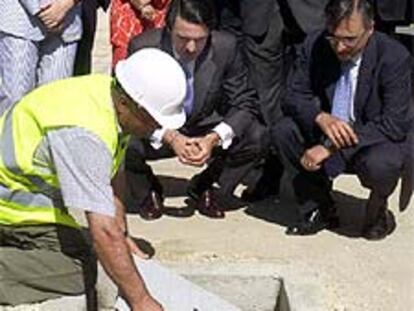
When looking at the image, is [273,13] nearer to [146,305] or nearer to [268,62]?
[268,62]

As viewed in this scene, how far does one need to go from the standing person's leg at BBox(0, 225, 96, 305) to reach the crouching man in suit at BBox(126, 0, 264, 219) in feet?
4.12

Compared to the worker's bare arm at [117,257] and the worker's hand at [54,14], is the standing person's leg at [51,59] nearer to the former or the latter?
the worker's hand at [54,14]

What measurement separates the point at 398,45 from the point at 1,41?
5.98 feet

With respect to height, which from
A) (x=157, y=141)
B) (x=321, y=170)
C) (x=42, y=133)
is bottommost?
(x=321, y=170)

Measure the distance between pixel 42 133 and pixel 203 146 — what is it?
1677 mm

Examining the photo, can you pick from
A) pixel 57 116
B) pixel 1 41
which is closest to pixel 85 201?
pixel 57 116

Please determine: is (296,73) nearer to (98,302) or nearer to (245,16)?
(245,16)

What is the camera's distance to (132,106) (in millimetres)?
3908

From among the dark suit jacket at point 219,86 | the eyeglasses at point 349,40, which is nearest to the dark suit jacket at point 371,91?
the eyeglasses at point 349,40

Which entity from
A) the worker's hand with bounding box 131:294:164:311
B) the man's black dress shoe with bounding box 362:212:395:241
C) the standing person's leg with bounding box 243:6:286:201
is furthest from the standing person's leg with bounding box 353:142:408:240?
the worker's hand with bounding box 131:294:164:311

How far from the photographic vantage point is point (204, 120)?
5.86 metres

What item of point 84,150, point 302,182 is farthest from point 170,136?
point 84,150

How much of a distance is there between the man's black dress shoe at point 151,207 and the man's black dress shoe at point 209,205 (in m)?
0.21

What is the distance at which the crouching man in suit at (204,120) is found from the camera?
5.55m
